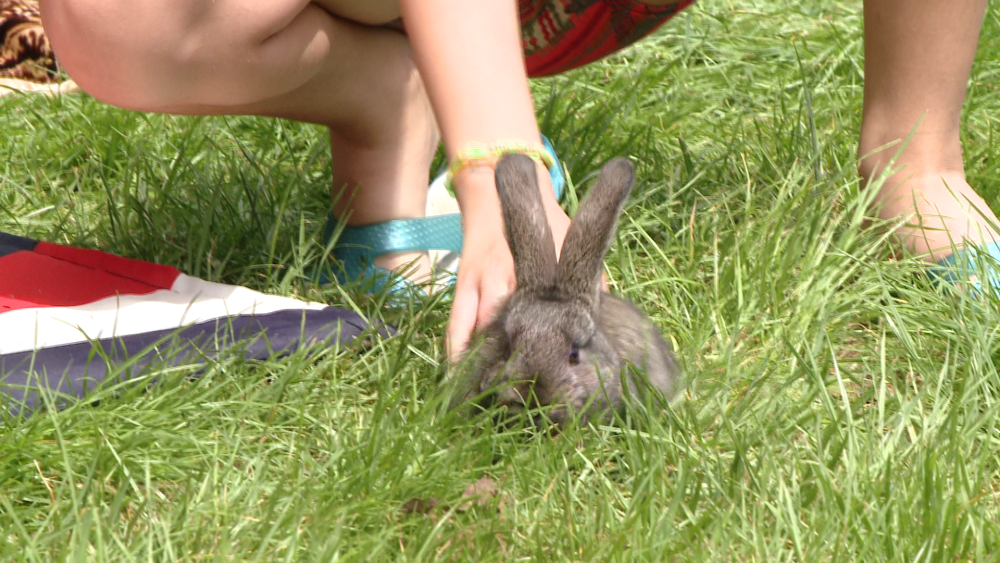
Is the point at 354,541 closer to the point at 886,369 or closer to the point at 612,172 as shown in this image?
the point at 612,172

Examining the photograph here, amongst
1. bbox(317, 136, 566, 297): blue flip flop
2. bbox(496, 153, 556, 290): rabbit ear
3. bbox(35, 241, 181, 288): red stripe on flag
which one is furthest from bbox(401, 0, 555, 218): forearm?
bbox(35, 241, 181, 288): red stripe on flag

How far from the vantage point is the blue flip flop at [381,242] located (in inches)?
107

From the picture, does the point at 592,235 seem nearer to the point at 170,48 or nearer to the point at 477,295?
the point at 477,295

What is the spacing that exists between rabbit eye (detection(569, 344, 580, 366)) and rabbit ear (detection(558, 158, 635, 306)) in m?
0.09

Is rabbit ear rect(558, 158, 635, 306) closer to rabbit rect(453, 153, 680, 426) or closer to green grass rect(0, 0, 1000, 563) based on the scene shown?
rabbit rect(453, 153, 680, 426)

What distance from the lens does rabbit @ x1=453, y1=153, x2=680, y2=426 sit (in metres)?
1.96

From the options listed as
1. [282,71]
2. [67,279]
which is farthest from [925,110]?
[67,279]

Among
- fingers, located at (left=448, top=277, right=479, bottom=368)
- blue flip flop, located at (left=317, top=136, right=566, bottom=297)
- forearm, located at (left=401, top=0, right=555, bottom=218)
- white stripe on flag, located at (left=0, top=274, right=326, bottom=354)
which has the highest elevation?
forearm, located at (left=401, top=0, right=555, bottom=218)

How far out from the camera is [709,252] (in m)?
2.74

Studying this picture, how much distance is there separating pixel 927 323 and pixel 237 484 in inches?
58.2

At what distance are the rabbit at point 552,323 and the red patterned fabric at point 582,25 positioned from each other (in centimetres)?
110

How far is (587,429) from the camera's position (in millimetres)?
1995

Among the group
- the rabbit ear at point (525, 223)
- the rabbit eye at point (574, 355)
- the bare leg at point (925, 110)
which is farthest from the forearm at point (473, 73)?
the bare leg at point (925, 110)

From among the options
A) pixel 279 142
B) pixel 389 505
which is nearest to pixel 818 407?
pixel 389 505
